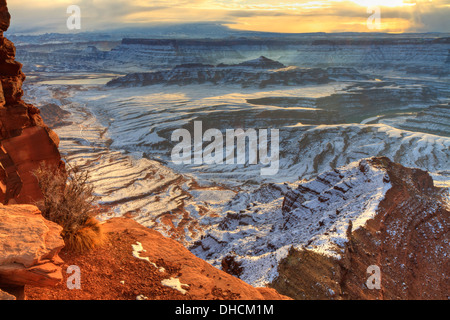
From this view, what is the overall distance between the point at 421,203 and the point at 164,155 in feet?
Answer: 115

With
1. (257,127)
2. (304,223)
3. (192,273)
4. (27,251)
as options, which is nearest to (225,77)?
(257,127)

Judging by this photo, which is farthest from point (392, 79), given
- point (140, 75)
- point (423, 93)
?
point (140, 75)

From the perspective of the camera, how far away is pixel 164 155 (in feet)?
147

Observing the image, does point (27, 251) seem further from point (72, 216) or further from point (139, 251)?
point (139, 251)

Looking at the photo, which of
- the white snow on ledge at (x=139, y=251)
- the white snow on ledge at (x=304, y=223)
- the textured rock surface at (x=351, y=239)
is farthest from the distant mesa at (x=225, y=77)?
the white snow on ledge at (x=139, y=251)

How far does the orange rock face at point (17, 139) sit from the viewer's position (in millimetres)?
10453

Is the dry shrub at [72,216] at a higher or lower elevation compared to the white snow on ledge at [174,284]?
higher

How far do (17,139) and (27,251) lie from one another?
6972mm

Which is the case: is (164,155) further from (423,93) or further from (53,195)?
(423,93)

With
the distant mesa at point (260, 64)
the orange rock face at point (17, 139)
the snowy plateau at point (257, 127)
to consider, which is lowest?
the snowy plateau at point (257, 127)

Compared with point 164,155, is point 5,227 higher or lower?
higher

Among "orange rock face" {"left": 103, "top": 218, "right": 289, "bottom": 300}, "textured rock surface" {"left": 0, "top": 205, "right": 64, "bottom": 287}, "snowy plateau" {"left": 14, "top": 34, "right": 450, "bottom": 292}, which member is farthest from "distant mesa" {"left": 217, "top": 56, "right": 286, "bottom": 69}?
"textured rock surface" {"left": 0, "top": 205, "right": 64, "bottom": 287}

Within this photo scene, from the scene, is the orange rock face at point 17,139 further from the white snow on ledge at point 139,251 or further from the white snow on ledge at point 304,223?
the white snow on ledge at point 304,223

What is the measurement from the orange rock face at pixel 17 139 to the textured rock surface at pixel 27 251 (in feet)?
15.1
